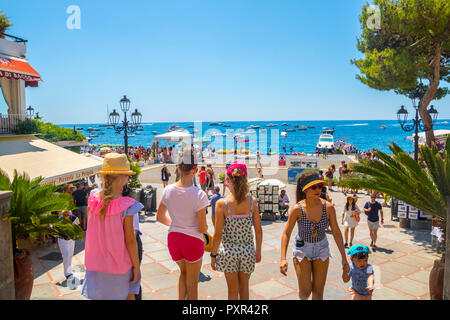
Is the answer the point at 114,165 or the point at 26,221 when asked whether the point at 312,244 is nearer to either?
the point at 114,165

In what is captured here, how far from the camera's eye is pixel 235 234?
371cm

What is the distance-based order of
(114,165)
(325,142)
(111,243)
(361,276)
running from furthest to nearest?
(325,142), (361,276), (114,165), (111,243)

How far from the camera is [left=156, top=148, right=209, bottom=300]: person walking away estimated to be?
11.9ft

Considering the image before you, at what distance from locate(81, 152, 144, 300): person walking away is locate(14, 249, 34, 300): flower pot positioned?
175 cm

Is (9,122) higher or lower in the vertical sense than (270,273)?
higher

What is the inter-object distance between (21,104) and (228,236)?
13248 millimetres

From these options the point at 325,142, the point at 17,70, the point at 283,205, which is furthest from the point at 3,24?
the point at 325,142

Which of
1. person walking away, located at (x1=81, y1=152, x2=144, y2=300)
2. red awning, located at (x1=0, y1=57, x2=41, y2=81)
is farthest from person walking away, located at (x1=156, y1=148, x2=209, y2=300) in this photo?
red awning, located at (x1=0, y1=57, x2=41, y2=81)

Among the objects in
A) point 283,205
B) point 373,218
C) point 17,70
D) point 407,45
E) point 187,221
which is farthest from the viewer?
point 407,45

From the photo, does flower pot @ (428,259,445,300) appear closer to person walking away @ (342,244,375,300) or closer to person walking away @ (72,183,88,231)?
person walking away @ (342,244,375,300)

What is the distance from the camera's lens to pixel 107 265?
298cm

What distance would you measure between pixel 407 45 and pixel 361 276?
14.0 m
